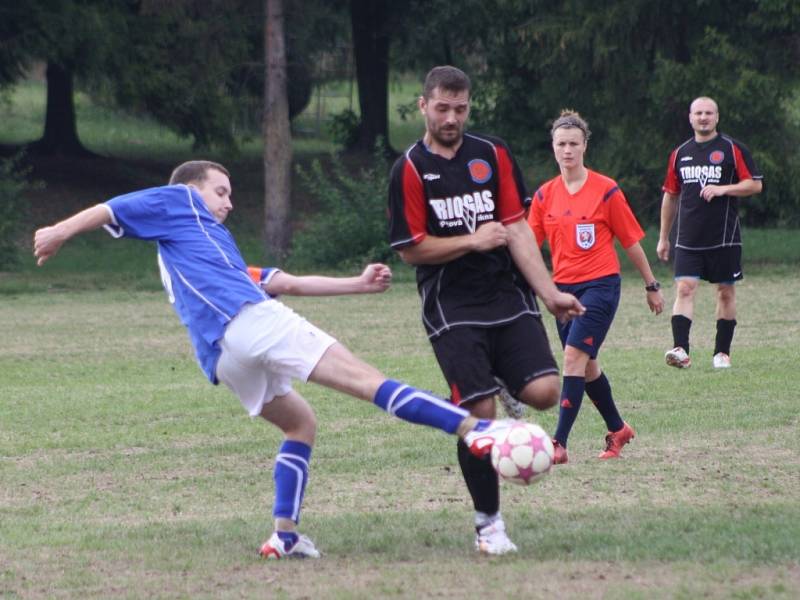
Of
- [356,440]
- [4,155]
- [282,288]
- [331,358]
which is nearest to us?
[331,358]

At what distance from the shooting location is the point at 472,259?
6301mm

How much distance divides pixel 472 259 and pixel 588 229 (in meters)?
2.63

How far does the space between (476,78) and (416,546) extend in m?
26.8

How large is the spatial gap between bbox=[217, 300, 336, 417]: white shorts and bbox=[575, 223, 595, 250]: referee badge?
323cm

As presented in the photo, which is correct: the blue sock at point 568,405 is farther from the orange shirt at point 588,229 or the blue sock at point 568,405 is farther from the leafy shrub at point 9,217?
the leafy shrub at point 9,217

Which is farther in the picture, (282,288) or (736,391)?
(736,391)

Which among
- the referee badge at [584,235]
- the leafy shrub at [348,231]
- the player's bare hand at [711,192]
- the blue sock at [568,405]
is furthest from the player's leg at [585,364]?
the leafy shrub at [348,231]

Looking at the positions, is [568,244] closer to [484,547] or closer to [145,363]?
[484,547]

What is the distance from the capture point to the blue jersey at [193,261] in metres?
5.88

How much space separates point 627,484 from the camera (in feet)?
24.9

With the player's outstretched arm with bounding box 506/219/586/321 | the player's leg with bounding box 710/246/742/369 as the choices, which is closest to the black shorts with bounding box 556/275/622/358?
the player's outstretched arm with bounding box 506/219/586/321

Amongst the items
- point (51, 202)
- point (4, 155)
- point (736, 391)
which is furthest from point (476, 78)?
point (736, 391)

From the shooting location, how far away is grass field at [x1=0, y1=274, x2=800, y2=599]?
562 centimetres

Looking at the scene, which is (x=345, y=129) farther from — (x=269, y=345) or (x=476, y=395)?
(x=269, y=345)
